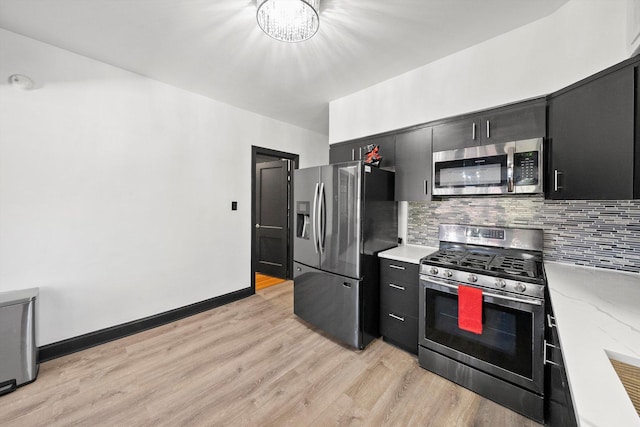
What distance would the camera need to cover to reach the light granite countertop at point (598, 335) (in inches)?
24.2

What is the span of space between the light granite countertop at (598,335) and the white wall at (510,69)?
4.29 feet

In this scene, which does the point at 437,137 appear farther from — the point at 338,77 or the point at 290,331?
the point at 290,331

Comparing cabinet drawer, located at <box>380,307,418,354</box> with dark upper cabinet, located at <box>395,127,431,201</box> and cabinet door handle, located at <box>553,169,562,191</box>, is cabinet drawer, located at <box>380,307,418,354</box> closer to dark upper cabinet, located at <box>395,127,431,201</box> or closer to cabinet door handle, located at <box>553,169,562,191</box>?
dark upper cabinet, located at <box>395,127,431,201</box>

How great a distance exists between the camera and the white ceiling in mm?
1661

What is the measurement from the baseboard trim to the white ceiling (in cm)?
252

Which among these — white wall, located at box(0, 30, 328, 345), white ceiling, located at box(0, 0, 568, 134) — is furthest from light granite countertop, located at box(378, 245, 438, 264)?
white wall, located at box(0, 30, 328, 345)

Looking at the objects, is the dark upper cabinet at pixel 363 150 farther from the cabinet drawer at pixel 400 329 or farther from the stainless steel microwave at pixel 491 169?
the cabinet drawer at pixel 400 329

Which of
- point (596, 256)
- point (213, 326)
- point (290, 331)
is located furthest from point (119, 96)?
point (596, 256)

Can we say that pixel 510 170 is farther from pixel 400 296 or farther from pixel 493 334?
pixel 400 296

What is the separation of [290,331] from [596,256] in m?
2.59

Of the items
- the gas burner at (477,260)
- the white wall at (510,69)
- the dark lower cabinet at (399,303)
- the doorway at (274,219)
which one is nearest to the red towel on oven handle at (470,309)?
the gas burner at (477,260)

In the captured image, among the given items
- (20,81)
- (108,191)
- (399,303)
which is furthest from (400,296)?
(20,81)

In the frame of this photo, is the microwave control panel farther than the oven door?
Yes

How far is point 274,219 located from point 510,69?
11.7 feet
